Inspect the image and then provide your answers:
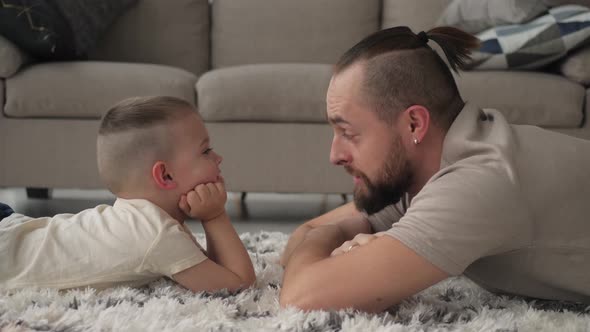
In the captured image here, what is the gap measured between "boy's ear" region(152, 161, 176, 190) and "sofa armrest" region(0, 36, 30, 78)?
5.54 ft

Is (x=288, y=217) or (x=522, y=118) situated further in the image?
(x=288, y=217)

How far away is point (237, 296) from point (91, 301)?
0.90ft

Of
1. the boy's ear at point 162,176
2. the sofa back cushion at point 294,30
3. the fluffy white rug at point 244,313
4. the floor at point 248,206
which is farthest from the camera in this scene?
the sofa back cushion at point 294,30

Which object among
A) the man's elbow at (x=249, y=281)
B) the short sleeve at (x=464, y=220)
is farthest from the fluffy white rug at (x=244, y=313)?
the short sleeve at (x=464, y=220)

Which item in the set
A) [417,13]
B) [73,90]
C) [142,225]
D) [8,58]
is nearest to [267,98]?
[73,90]

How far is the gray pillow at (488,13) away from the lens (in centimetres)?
305

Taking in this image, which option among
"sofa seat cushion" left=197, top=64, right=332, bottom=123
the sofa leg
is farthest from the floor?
"sofa seat cushion" left=197, top=64, right=332, bottom=123

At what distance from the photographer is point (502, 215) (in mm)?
1204

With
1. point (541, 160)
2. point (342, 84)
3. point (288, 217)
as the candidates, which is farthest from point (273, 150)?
point (541, 160)

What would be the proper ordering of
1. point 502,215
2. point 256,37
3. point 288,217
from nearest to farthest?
point 502,215, point 288,217, point 256,37

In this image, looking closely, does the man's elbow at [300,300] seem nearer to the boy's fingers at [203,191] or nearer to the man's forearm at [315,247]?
the man's forearm at [315,247]

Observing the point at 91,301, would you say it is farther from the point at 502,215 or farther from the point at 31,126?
the point at 31,126

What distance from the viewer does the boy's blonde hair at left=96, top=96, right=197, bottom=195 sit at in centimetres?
148

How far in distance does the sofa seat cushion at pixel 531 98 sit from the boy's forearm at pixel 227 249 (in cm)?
160
